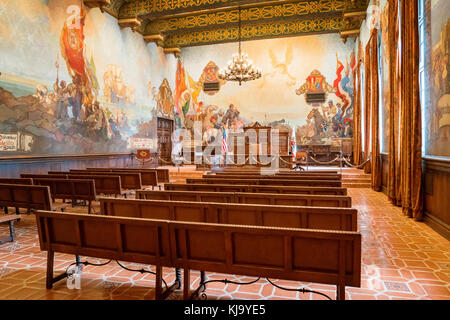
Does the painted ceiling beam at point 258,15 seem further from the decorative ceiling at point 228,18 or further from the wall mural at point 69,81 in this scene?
the wall mural at point 69,81

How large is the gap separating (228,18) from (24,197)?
14112mm

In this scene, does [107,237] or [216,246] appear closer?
[216,246]

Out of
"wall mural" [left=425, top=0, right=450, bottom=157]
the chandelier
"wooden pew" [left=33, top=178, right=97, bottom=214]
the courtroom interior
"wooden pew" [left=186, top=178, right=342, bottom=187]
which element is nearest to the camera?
the courtroom interior

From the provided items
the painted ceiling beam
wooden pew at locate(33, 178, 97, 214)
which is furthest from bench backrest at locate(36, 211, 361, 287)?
the painted ceiling beam

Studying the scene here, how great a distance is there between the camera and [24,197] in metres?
5.50

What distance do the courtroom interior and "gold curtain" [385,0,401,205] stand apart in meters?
0.05

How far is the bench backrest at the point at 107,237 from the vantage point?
8.60 ft

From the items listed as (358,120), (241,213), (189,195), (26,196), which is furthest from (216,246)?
(358,120)

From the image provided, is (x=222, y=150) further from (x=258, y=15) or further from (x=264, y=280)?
(x=264, y=280)

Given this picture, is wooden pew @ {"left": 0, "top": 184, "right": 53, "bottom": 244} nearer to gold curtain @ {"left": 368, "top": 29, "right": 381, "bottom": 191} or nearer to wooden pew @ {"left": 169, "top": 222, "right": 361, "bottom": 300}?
wooden pew @ {"left": 169, "top": 222, "right": 361, "bottom": 300}

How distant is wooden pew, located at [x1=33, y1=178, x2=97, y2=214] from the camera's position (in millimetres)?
6145

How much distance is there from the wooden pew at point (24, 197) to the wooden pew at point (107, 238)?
2.42 m
